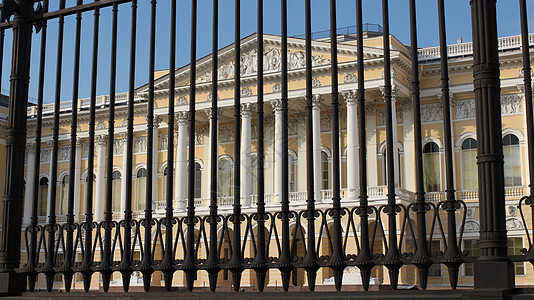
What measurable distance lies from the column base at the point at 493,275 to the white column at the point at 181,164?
2895 centimetres

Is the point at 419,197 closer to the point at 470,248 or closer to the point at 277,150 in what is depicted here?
the point at 470,248

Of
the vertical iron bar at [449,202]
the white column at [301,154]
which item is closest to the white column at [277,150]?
the white column at [301,154]

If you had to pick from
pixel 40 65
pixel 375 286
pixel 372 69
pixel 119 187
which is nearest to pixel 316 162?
pixel 372 69

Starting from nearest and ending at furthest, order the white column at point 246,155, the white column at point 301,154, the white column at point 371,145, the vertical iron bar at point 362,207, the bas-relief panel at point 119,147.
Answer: the vertical iron bar at point 362,207 < the white column at point 246,155 < the white column at point 371,145 < the white column at point 301,154 < the bas-relief panel at point 119,147

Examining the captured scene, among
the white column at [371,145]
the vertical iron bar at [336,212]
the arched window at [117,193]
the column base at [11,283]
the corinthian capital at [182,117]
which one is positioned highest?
the corinthian capital at [182,117]

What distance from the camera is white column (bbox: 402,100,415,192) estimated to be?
104ft

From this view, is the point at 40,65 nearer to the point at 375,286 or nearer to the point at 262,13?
the point at 262,13

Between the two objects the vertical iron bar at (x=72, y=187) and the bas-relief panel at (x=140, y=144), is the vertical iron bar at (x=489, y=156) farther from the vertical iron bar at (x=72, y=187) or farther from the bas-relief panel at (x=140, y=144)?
the bas-relief panel at (x=140, y=144)

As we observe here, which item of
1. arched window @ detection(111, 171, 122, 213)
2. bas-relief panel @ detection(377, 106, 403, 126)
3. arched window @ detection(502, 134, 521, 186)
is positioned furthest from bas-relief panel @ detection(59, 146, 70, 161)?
arched window @ detection(502, 134, 521, 186)

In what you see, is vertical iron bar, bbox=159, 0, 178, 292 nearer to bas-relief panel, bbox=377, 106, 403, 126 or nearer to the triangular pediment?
the triangular pediment

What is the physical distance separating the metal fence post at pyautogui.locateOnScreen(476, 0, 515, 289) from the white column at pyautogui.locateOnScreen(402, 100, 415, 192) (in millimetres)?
26133

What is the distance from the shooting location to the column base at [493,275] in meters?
5.12

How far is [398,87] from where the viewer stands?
30.9 meters

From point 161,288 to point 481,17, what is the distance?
24.3 meters
